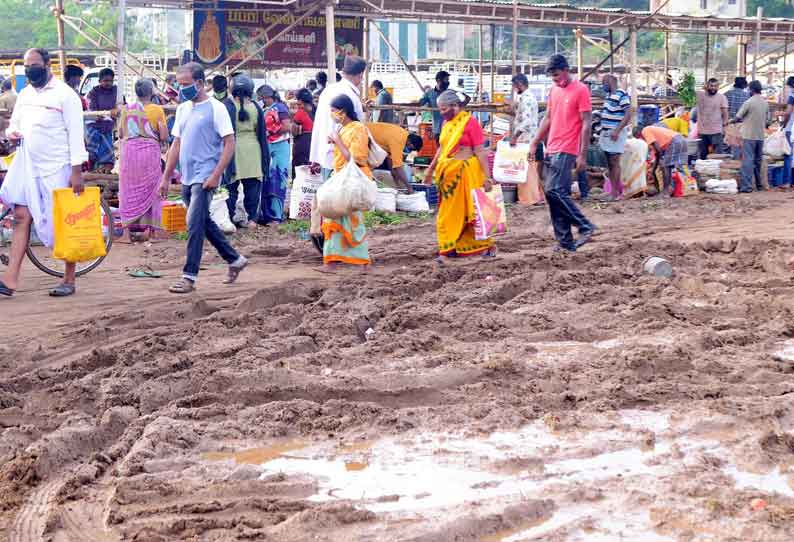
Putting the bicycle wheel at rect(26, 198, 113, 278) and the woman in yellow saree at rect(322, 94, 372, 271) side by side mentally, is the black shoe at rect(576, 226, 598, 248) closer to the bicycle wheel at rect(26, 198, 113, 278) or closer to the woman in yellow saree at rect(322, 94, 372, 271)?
the woman in yellow saree at rect(322, 94, 372, 271)

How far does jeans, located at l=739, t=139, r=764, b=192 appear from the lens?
15758 mm

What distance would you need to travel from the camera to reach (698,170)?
15852mm

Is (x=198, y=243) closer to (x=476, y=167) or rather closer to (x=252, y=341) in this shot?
(x=252, y=341)

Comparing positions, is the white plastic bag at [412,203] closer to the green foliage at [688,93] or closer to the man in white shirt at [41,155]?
the man in white shirt at [41,155]

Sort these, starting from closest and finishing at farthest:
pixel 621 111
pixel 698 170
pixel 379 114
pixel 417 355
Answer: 1. pixel 417 355
2. pixel 621 111
3. pixel 698 170
4. pixel 379 114

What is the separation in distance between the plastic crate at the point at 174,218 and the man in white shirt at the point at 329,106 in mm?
2914

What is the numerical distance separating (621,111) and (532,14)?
Answer: 4.08 meters

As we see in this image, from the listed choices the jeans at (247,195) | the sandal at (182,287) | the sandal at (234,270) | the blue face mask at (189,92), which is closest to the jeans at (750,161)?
the jeans at (247,195)

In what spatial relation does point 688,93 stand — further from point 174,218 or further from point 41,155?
point 41,155

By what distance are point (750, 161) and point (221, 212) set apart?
8383 millimetres

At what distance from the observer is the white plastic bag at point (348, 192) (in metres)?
8.55

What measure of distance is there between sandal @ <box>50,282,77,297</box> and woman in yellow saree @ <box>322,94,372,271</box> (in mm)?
2101

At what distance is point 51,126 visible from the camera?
794 centimetres

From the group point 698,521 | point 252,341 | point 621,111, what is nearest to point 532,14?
point 621,111
